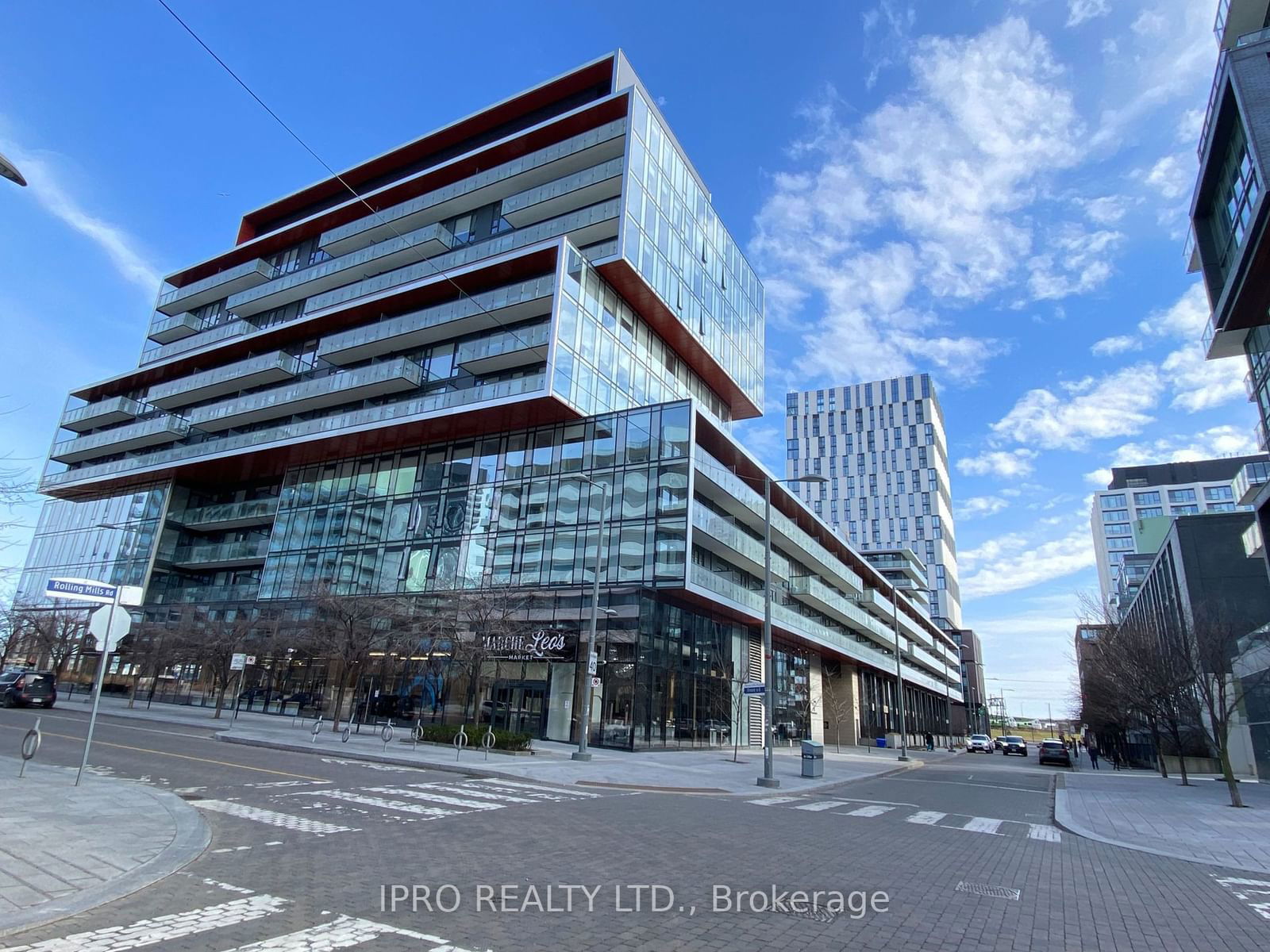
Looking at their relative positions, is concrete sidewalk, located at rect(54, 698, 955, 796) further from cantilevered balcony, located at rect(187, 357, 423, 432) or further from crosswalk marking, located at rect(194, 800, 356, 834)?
cantilevered balcony, located at rect(187, 357, 423, 432)

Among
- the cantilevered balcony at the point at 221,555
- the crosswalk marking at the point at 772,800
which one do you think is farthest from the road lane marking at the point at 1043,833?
the cantilevered balcony at the point at 221,555

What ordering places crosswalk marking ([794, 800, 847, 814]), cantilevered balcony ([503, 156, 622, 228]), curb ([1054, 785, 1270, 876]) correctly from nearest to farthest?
curb ([1054, 785, 1270, 876]), crosswalk marking ([794, 800, 847, 814]), cantilevered balcony ([503, 156, 622, 228])

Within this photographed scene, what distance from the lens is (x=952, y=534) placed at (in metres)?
131

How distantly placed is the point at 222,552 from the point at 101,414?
790 inches

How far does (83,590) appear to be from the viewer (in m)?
11.9

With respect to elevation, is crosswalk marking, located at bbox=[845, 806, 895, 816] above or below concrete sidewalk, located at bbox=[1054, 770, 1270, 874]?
below

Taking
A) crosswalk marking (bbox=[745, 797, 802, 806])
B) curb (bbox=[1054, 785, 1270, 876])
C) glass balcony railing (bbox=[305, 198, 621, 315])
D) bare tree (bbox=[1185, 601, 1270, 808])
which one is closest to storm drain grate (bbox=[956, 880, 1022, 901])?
curb (bbox=[1054, 785, 1270, 876])

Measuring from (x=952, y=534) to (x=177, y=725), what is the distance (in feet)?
422

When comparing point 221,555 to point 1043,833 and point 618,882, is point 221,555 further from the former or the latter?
point 1043,833

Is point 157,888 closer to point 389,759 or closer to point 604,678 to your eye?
point 389,759

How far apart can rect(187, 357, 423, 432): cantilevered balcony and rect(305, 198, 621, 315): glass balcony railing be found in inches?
215

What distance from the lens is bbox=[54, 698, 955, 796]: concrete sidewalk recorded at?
1867cm

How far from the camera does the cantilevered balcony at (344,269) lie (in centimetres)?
Answer: 4500

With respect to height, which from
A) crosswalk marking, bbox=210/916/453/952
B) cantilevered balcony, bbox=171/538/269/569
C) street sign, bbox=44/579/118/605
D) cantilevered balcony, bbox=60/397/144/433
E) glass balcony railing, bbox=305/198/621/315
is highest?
glass balcony railing, bbox=305/198/621/315
